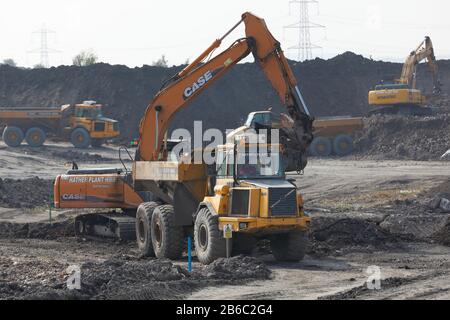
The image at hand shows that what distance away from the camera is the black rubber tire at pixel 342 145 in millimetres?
52531

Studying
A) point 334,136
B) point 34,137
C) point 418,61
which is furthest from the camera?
point 418,61

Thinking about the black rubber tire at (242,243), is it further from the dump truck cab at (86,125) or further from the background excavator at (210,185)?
the dump truck cab at (86,125)

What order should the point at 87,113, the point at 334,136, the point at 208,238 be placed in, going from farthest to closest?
the point at 87,113 → the point at 334,136 → the point at 208,238

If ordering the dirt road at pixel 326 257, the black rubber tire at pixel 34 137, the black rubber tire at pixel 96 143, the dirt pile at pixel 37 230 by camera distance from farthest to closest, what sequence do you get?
the black rubber tire at pixel 96 143, the black rubber tire at pixel 34 137, the dirt pile at pixel 37 230, the dirt road at pixel 326 257

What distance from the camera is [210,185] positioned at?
19906mm

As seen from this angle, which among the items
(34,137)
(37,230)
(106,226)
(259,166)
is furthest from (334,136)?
(259,166)

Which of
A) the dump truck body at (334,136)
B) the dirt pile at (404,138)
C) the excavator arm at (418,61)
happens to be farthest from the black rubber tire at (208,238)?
the excavator arm at (418,61)

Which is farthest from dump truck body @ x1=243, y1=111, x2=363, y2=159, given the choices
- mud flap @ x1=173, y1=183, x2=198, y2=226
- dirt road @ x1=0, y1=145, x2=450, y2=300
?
mud flap @ x1=173, y1=183, x2=198, y2=226

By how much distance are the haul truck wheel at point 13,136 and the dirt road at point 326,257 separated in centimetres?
2218

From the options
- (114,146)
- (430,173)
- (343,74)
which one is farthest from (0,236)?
(343,74)

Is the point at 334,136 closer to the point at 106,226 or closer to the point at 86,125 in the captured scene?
the point at 86,125

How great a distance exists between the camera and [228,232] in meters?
18.2

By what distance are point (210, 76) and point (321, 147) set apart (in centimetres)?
3033
